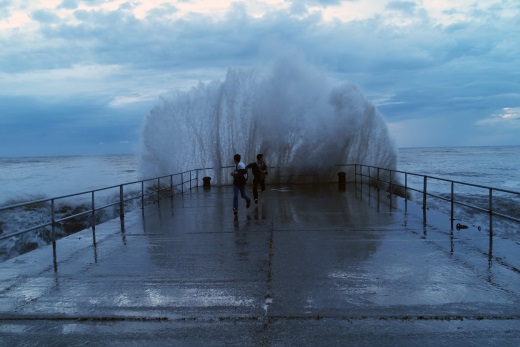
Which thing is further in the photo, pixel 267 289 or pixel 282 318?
pixel 267 289

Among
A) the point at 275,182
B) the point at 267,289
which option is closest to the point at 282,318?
the point at 267,289

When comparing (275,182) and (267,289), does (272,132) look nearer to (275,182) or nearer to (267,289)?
(275,182)

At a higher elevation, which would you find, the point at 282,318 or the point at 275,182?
the point at 282,318

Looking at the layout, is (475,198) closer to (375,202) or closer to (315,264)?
(375,202)

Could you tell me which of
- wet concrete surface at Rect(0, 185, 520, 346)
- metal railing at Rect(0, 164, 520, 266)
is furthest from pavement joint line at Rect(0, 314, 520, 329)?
metal railing at Rect(0, 164, 520, 266)

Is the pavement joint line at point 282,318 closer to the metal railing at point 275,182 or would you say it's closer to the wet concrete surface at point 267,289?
the wet concrete surface at point 267,289

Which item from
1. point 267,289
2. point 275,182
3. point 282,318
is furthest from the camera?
point 275,182

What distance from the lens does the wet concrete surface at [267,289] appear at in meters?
3.98

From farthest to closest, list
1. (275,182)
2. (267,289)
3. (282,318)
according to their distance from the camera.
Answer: (275,182), (267,289), (282,318)

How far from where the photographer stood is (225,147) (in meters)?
27.6

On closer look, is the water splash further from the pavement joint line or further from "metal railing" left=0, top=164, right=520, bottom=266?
the pavement joint line

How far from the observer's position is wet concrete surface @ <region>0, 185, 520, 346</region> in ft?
13.0

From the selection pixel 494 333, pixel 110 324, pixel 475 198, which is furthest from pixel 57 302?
pixel 475 198

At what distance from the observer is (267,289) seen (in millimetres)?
5246
